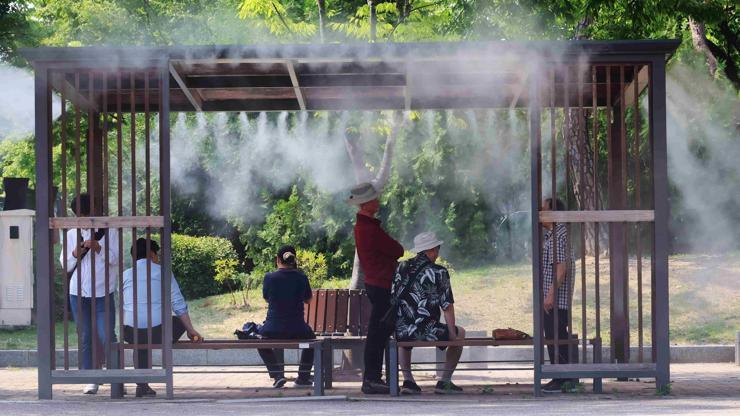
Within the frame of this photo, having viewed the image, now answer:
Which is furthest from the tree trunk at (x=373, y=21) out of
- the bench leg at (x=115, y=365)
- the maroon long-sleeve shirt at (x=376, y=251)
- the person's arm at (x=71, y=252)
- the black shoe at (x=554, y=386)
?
the bench leg at (x=115, y=365)

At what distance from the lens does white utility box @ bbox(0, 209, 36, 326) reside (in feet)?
71.7

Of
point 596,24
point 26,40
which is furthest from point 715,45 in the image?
point 26,40

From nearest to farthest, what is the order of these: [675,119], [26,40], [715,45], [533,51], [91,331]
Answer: [533,51] < [91,331] < [26,40] < [715,45] < [675,119]

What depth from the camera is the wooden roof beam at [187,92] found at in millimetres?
10939

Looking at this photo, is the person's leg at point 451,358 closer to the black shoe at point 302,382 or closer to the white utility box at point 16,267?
the black shoe at point 302,382

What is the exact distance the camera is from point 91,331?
11156 mm

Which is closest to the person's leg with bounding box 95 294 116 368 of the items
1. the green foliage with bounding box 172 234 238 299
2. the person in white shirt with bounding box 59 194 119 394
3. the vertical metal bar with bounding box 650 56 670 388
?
the person in white shirt with bounding box 59 194 119 394

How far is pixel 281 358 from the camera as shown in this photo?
484 inches

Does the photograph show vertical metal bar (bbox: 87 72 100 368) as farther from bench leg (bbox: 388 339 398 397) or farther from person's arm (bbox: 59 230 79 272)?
bench leg (bbox: 388 339 398 397)

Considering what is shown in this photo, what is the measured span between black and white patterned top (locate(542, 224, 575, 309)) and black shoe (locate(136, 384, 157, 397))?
3.48 metres

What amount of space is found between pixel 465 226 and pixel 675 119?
5329mm

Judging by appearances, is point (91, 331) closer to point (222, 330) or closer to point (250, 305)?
point (222, 330)

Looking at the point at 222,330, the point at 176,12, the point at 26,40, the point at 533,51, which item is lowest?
the point at 222,330

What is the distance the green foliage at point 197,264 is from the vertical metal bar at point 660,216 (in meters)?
17.3
